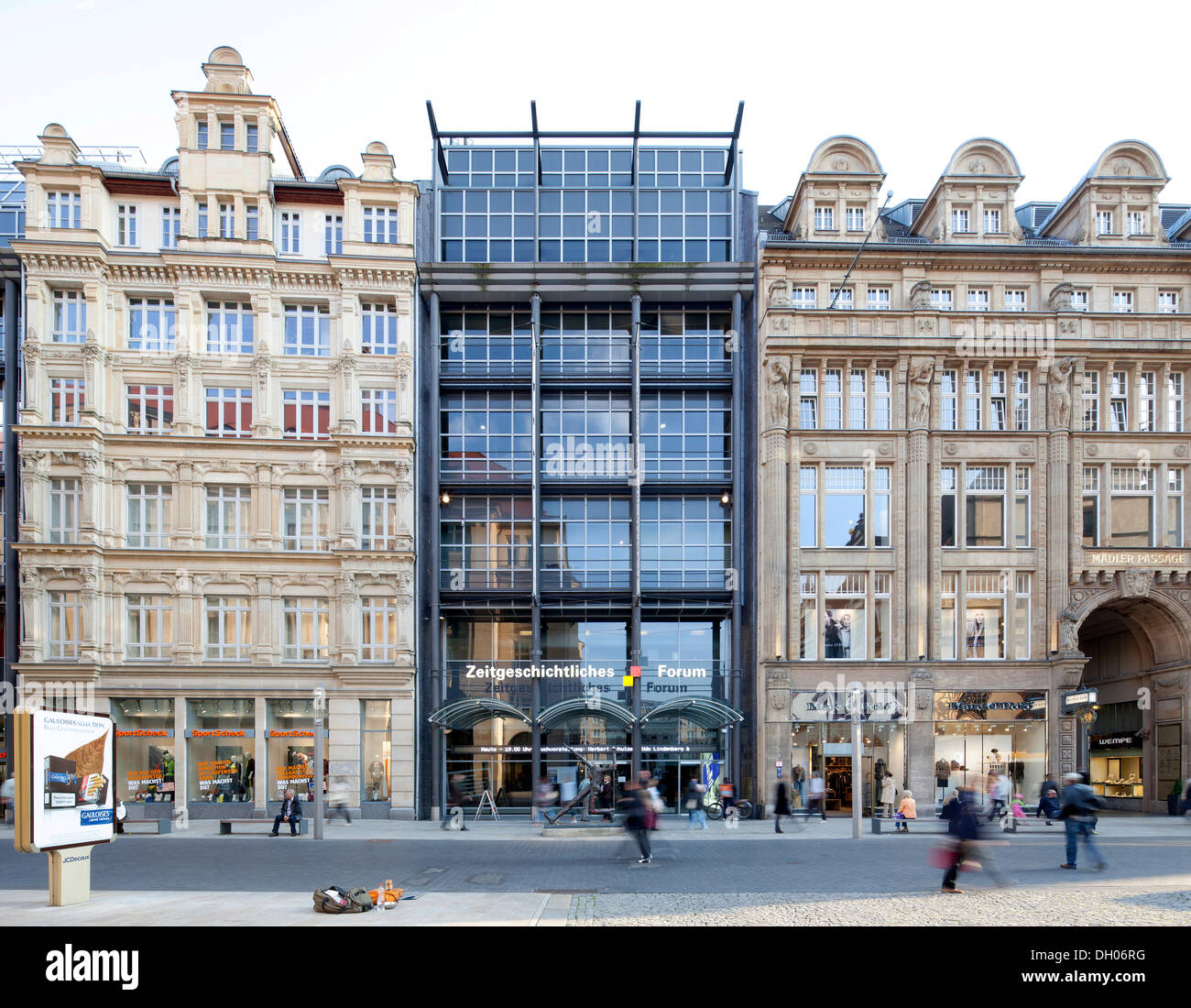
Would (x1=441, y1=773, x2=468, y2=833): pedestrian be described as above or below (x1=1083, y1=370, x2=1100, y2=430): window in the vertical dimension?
below

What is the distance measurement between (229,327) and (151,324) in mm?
2945

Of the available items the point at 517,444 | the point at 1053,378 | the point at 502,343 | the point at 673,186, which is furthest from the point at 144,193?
the point at 1053,378

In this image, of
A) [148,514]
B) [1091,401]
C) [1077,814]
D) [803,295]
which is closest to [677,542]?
[803,295]

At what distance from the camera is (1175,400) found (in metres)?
37.1

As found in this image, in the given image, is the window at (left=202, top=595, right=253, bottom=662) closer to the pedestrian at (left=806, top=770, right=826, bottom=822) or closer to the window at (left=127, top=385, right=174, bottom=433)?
the window at (left=127, top=385, right=174, bottom=433)

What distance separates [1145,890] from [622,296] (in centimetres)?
2805

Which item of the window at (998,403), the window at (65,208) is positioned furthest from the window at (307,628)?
the window at (998,403)

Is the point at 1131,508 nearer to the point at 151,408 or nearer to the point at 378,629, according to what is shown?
the point at 378,629

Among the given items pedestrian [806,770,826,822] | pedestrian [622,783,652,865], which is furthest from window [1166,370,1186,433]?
pedestrian [622,783,652,865]

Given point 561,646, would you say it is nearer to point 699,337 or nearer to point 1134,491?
point 699,337

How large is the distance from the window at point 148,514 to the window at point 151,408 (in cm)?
226

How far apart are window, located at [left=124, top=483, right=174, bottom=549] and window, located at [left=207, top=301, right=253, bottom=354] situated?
5859 mm

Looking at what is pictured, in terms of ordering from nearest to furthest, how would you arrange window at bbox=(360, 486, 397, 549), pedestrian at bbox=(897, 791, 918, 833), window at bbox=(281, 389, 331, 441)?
1. pedestrian at bbox=(897, 791, 918, 833)
2. window at bbox=(360, 486, 397, 549)
3. window at bbox=(281, 389, 331, 441)

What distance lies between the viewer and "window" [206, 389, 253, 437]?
36.4 metres
